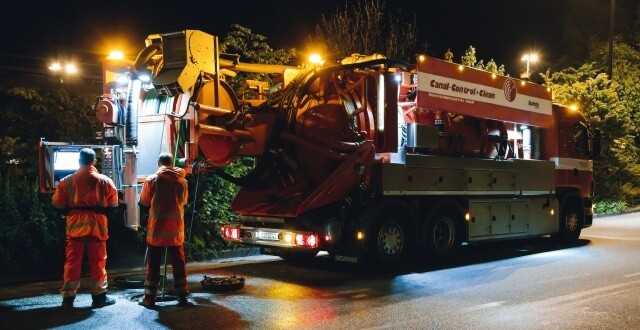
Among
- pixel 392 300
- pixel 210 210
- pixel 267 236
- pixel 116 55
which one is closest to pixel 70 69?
pixel 210 210

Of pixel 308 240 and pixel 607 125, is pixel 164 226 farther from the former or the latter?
pixel 607 125

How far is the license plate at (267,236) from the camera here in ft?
30.8

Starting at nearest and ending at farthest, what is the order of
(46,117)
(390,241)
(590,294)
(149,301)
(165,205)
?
1. (149,301)
2. (165,205)
3. (590,294)
4. (390,241)
5. (46,117)

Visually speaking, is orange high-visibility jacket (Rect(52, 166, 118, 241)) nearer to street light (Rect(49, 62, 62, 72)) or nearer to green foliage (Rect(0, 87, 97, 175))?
green foliage (Rect(0, 87, 97, 175))

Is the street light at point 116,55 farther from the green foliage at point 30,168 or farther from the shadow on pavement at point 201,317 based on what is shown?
the shadow on pavement at point 201,317

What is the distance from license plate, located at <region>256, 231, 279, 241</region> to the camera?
9380 millimetres

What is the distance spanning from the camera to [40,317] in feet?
22.4

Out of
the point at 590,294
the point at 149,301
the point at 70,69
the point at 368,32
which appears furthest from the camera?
the point at 70,69

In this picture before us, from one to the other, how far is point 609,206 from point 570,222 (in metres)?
9.62

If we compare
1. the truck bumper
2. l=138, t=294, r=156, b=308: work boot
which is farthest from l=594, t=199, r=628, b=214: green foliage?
l=138, t=294, r=156, b=308: work boot

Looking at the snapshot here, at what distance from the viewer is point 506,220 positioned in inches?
486

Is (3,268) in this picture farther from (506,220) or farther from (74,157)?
(506,220)

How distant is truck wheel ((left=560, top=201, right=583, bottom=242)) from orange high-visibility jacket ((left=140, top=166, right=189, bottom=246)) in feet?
30.3

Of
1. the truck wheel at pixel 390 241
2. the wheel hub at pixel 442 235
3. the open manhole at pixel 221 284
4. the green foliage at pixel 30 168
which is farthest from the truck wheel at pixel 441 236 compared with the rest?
the green foliage at pixel 30 168
